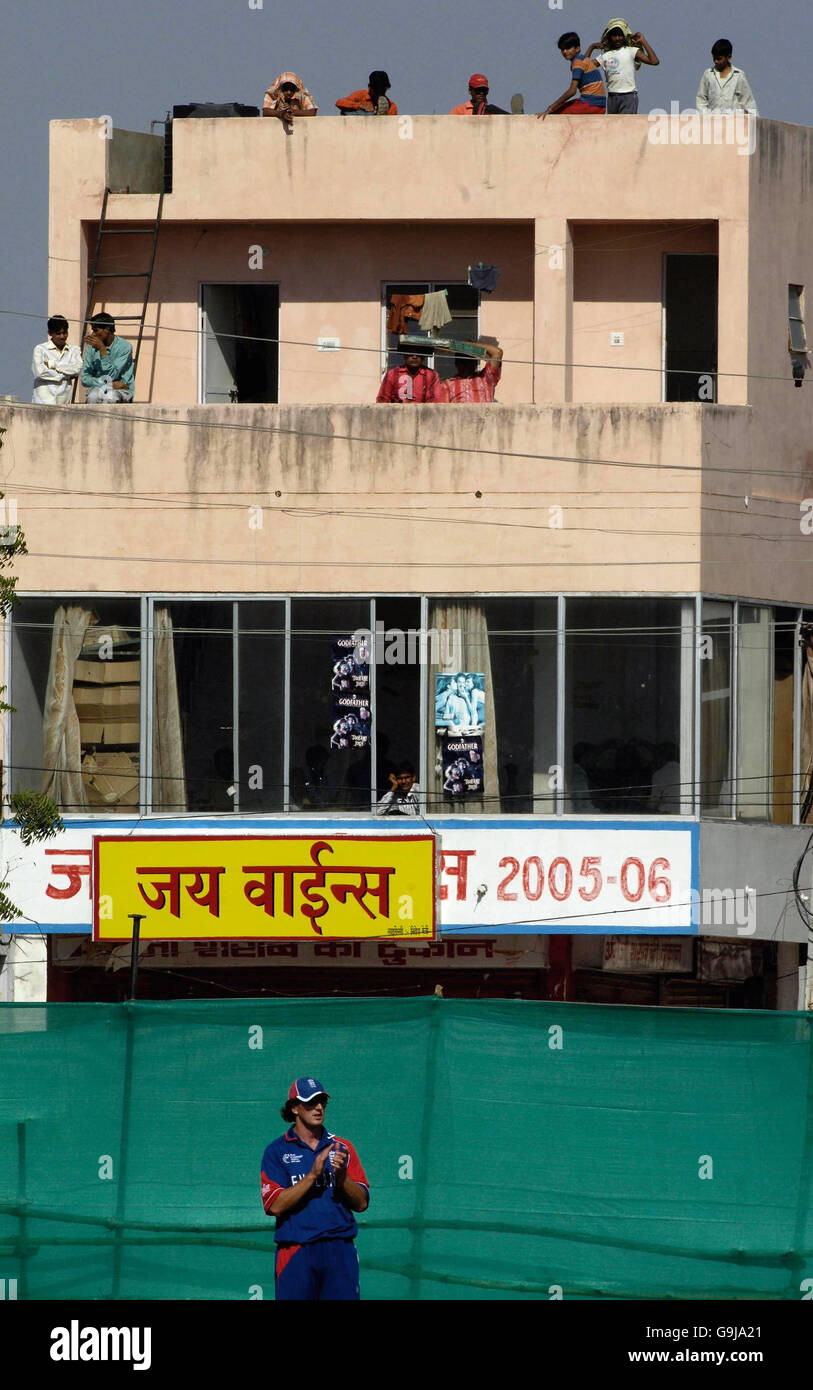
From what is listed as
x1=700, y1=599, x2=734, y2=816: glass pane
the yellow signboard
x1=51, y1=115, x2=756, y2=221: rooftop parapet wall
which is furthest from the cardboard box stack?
x1=700, y1=599, x2=734, y2=816: glass pane

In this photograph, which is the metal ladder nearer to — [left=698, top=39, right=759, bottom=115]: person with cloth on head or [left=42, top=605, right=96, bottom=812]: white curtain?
[left=42, top=605, right=96, bottom=812]: white curtain

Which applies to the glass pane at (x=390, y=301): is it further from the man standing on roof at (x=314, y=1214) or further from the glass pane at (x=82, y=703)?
the man standing on roof at (x=314, y=1214)

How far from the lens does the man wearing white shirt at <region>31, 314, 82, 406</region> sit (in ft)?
80.6

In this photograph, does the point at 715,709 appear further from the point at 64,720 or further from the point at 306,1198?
the point at 306,1198

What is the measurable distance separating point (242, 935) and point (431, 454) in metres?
5.82

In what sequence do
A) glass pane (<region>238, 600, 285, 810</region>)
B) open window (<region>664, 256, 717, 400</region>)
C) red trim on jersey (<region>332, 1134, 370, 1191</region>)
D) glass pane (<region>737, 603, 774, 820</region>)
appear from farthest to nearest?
open window (<region>664, 256, 717, 400</region>)
glass pane (<region>737, 603, 774, 820</region>)
glass pane (<region>238, 600, 285, 810</region>)
red trim on jersey (<region>332, 1134, 370, 1191</region>)

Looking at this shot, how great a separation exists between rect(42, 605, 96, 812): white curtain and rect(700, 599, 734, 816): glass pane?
700 centimetres

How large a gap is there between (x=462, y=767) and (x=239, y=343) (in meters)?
6.74

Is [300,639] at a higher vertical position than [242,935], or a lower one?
higher

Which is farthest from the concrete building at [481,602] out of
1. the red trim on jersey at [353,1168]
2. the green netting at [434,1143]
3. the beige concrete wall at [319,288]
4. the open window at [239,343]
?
the red trim on jersey at [353,1168]

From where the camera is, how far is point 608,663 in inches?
918
